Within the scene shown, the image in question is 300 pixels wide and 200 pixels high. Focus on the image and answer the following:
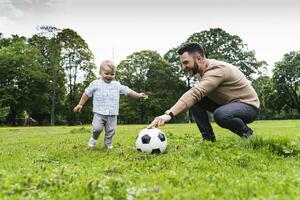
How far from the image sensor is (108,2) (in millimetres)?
26641

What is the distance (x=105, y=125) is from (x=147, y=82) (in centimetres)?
6101

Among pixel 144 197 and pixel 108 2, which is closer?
pixel 144 197

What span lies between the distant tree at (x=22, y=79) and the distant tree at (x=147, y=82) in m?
15.1

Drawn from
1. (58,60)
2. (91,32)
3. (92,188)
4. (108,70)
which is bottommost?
(92,188)

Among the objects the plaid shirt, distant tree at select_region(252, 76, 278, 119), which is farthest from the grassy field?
distant tree at select_region(252, 76, 278, 119)

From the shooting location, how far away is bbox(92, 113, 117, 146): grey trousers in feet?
31.0

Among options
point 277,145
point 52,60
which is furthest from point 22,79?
point 277,145

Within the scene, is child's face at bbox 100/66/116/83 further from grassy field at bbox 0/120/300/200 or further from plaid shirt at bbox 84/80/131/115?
grassy field at bbox 0/120/300/200

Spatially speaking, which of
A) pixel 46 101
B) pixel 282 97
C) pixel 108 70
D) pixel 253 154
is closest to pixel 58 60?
pixel 46 101

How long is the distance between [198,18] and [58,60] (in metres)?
24.7

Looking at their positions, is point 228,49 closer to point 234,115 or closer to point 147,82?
point 147,82

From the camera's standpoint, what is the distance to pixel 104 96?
9609 millimetres

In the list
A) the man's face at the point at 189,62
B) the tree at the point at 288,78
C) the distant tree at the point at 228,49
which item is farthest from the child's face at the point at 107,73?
the tree at the point at 288,78

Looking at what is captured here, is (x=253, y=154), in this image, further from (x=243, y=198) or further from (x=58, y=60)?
(x=58, y=60)
